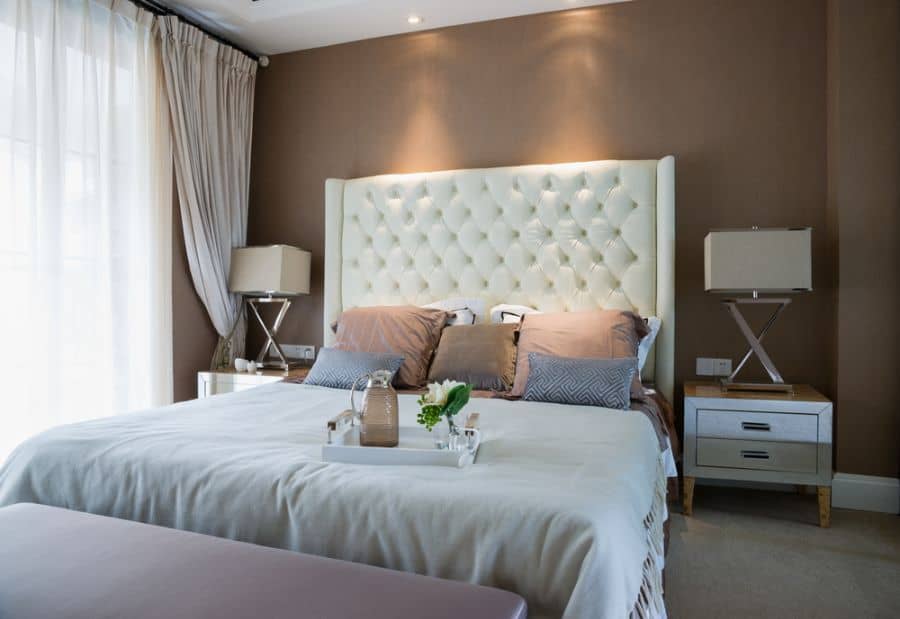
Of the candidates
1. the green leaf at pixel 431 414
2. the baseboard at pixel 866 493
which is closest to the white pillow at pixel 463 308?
the green leaf at pixel 431 414

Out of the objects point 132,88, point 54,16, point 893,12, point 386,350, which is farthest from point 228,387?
point 893,12

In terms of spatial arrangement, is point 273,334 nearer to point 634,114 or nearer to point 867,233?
point 634,114

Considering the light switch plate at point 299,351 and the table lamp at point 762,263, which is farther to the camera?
the light switch plate at point 299,351

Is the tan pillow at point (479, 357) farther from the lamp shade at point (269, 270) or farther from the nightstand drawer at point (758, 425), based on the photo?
the lamp shade at point (269, 270)

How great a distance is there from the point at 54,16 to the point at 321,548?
9.95 feet

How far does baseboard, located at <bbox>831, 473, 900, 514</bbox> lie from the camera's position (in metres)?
2.97

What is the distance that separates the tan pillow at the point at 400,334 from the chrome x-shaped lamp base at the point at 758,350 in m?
1.51

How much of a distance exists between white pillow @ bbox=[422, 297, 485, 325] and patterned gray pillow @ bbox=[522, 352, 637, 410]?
2.56 feet

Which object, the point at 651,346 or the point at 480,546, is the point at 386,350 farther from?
the point at 480,546

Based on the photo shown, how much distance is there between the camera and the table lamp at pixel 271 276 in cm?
385

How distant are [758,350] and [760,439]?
18.9 inches

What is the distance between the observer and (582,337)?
294 cm

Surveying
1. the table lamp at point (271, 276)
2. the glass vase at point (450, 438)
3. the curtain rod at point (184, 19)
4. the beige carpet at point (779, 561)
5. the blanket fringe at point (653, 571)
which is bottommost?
the beige carpet at point (779, 561)

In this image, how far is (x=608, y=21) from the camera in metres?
3.57
